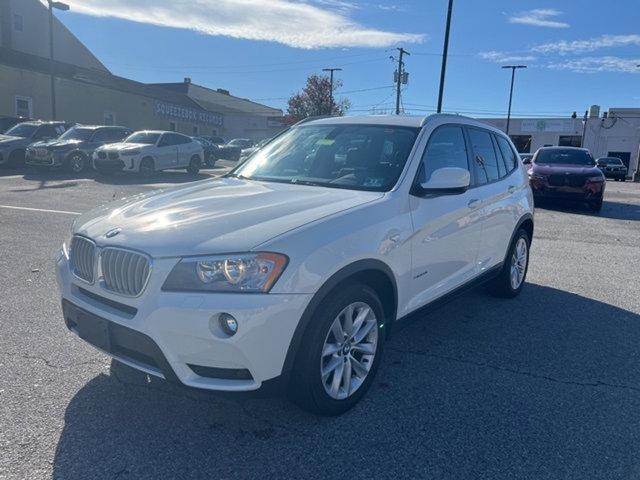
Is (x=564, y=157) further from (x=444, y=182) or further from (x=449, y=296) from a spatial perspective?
(x=444, y=182)

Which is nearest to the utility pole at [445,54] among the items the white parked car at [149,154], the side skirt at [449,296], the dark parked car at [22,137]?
the white parked car at [149,154]

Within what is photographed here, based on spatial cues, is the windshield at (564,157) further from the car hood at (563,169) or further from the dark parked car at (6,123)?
the dark parked car at (6,123)

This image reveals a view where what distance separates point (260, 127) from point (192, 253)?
6327 cm

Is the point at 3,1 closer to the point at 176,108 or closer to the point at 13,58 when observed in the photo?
the point at 13,58

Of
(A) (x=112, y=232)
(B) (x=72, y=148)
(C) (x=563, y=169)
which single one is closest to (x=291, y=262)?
(A) (x=112, y=232)

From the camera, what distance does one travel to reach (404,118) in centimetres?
438

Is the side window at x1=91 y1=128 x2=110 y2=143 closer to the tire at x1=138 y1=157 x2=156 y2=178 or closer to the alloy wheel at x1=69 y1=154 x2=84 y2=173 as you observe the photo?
the alloy wheel at x1=69 y1=154 x2=84 y2=173

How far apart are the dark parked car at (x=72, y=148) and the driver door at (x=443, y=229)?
16.1 metres

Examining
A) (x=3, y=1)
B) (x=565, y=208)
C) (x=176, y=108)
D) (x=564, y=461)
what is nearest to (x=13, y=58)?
(x=3, y=1)

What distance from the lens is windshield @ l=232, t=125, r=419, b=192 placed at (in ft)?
12.5

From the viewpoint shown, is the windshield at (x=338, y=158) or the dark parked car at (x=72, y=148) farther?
the dark parked car at (x=72, y=148)

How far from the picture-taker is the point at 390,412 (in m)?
3.23

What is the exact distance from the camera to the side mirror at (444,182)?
142 inches

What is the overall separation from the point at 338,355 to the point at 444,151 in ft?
6.56
